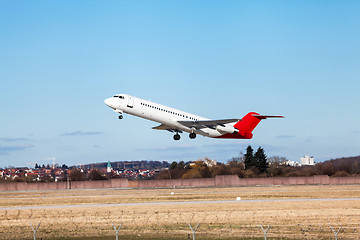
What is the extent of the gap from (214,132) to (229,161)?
10777cm

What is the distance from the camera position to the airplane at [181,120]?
61.9 metres

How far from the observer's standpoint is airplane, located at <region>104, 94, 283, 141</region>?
61.9 m

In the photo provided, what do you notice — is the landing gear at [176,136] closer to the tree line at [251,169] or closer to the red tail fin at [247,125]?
the red tail fin at [247,125]

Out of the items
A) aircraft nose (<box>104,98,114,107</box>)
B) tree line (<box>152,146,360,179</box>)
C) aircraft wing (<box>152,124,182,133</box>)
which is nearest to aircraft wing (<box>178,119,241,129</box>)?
aircraft wing (<box>152,124,182,133</box>)

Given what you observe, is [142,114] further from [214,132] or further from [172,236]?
[172,236]

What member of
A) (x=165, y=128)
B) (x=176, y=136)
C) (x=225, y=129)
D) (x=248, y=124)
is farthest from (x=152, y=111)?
(x=248, y=124)

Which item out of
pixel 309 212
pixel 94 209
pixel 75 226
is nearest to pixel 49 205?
pixel 94 209

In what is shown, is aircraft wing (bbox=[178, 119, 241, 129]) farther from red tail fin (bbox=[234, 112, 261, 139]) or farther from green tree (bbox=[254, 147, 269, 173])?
green tree (bbox=[254, 147, 269, 173])

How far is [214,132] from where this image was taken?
233 feet

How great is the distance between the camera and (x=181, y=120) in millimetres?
66875

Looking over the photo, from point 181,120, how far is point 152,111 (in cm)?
484

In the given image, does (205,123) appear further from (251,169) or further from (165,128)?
(251,169)

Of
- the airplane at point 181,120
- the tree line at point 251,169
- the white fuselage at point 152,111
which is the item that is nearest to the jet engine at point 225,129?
the airplane at point 181,120

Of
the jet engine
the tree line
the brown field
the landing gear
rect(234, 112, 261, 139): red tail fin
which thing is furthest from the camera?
the tree line
